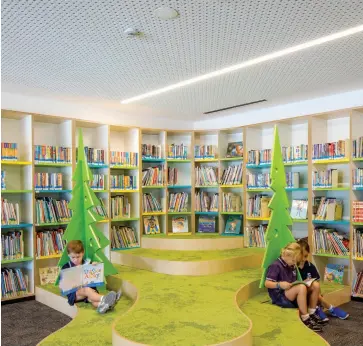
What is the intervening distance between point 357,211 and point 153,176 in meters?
3.30

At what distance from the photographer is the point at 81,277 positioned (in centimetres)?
449

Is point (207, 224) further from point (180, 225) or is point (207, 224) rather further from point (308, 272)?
point (308, 272)

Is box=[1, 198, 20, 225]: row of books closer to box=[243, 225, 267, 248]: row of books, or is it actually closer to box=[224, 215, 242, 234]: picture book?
box=[224, 215, 242, 234]: picture book

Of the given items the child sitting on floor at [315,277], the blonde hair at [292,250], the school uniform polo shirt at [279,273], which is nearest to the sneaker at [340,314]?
the child sitting on floor at [315,277]

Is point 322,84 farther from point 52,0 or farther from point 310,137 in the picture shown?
point 52,0

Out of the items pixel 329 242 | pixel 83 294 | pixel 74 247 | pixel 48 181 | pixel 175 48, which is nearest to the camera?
pixel 175 48

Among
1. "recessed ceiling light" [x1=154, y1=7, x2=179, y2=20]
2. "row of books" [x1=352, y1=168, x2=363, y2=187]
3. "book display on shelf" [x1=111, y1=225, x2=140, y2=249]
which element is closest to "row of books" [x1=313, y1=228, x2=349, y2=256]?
"row of books" [x1=352, y1=168, x2=363, y2=187]

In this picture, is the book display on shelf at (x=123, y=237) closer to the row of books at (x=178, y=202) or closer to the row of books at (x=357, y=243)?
the row of books at (x=178, y=202)

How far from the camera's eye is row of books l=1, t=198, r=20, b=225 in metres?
5.21

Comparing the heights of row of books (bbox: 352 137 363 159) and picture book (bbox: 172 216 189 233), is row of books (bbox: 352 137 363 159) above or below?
above

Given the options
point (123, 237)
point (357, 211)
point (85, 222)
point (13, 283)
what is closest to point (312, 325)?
point (357, 211)

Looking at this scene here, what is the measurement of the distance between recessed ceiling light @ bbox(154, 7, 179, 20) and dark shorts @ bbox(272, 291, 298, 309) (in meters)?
3.07

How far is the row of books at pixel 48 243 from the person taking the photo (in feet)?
18.0

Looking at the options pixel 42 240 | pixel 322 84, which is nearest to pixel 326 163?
pixel 322 84
